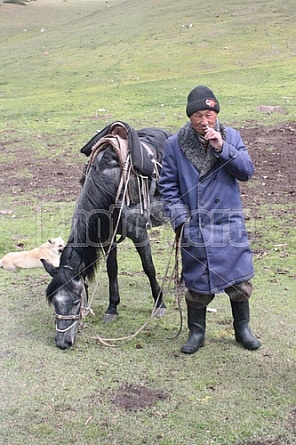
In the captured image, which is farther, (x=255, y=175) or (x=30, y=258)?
(x=255, y=175)

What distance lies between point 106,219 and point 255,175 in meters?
5.06

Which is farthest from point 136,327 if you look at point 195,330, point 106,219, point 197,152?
point 197,152

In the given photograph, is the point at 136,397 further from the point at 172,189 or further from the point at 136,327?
the point at 172,189

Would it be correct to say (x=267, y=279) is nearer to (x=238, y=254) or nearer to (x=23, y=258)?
(x=238, y=254)

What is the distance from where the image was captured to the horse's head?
14.6 ft

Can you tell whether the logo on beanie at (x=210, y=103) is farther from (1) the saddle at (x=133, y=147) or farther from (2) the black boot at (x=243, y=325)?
(2) the black boot at (x=243, y=325)

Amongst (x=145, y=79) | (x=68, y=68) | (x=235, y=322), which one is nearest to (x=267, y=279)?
(x=235, y=322)

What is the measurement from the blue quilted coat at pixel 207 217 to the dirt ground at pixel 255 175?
384cm

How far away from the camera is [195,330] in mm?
4402

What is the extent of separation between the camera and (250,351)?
4.32 metres

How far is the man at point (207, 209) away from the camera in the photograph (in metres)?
4.03

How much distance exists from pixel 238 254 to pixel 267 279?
1736 millimetres

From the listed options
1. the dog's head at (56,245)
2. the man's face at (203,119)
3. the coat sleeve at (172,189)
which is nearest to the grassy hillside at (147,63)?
the dog's head at (56,245)

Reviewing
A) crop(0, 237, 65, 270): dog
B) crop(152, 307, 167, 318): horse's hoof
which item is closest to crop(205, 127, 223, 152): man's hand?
crop(152, 307, 167, 318): horse's hoof
